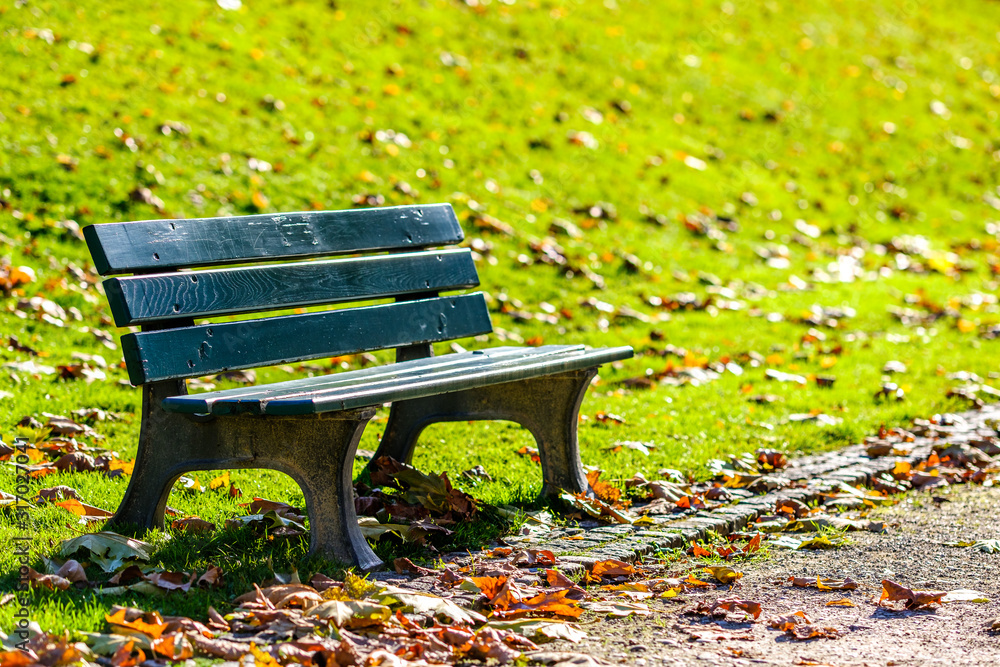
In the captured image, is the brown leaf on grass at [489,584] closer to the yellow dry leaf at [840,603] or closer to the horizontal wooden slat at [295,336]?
the yellow dry leaf at [840,603]

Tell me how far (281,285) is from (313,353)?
28 centimetres

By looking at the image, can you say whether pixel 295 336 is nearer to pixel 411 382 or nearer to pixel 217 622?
pixel 411 382

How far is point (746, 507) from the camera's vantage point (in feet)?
14.1

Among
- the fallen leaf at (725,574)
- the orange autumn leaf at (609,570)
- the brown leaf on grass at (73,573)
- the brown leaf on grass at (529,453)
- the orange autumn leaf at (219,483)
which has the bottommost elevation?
the fallen leaf at (725,574)

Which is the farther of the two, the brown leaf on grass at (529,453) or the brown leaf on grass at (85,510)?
the brown leaf on grass at (529,453)

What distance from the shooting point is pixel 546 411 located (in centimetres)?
423

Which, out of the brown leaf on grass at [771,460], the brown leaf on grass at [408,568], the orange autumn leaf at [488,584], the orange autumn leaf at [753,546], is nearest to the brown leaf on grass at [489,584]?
the orange autumn leaf at [488,584]

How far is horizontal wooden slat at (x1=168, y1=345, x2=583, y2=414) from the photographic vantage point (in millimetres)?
3127

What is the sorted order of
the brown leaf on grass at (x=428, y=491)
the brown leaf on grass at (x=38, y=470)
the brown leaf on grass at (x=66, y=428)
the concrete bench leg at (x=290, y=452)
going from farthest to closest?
the brown leaf on grass at (x=66, y=428), the brown leaf on grass at (x=38, y=470), the brown leaf on grass at (x=428, y=491), the concrete bench leg at (x=290, y=452)

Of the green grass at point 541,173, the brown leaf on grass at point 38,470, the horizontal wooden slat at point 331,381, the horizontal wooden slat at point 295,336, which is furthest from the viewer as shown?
the green grass at point 541,173

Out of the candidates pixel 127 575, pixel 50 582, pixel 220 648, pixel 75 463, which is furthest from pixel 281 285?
pixel 220 648

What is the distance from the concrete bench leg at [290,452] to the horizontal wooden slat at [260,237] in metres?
0.45

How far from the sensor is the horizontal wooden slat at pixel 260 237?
347 cm

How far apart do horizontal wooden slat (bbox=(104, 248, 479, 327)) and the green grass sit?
0.76m
